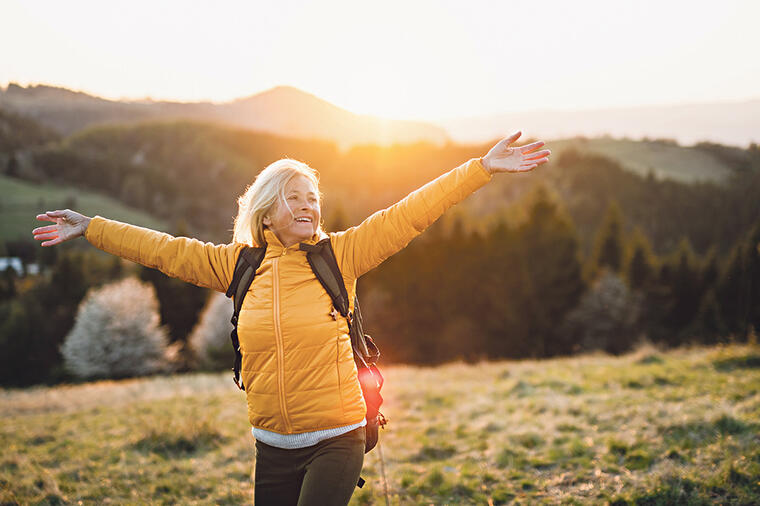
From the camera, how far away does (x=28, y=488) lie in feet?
16.9

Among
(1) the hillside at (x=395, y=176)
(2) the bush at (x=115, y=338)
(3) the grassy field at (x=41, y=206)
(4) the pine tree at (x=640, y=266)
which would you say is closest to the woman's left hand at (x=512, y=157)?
(1) the hillside at (x=395, y=176)

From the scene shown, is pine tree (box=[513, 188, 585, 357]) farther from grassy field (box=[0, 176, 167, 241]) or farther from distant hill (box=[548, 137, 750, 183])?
grassy field (box=[0, 176, 167, 241])

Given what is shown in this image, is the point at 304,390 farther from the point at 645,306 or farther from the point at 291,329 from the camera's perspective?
the point at 645,306

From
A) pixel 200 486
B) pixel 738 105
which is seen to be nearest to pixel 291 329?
pixel 200 486

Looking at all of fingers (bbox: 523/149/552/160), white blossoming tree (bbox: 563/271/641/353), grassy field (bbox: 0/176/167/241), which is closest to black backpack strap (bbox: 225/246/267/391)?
fingers (bbox: 523/149/552/160)

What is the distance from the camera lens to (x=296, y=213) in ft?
9.59

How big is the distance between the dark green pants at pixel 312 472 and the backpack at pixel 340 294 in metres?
0.21

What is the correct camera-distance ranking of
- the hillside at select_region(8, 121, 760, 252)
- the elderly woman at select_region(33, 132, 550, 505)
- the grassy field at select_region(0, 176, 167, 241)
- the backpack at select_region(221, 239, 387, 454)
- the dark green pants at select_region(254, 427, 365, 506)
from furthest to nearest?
the grassy field at select_region(0, 176, 167, 241) < the hillside at select_region(8, 121, 760, 252) < the backpack at select_region(221, 239, 387, 454) < the elderly woman at select_region(33, 132, 550, 505) < the dark green pants at select_region(254, 427, 365, 506)

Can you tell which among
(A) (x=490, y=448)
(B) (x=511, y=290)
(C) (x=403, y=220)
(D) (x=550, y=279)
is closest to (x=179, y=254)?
(C) (x=403, y=220)

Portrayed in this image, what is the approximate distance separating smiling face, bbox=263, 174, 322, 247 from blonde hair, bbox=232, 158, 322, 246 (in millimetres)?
29

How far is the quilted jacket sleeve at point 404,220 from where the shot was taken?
289cm

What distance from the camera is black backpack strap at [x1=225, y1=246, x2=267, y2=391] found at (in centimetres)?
292

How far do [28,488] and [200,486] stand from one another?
1.77m

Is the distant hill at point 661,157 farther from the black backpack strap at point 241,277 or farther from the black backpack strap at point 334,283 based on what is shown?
the black backpack strap at point 241,277
